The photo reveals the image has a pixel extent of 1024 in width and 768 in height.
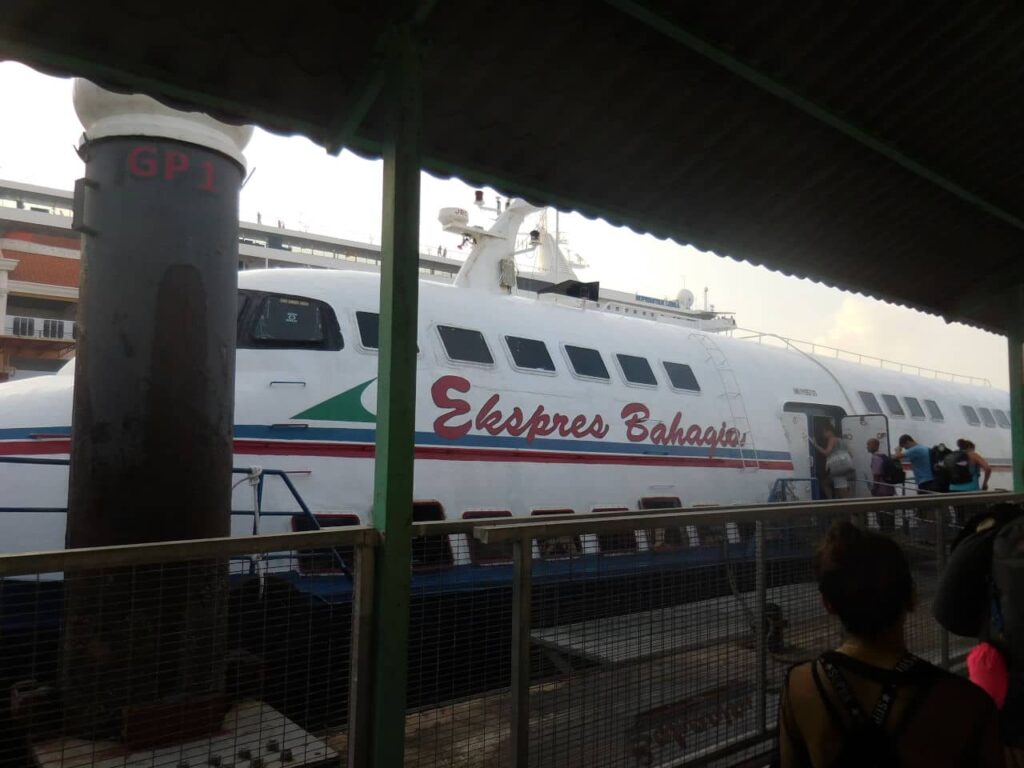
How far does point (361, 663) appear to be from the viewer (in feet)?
9.29

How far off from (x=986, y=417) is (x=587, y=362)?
12687 millimetres

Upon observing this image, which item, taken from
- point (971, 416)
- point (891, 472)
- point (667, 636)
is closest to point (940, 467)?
point (891, 472)

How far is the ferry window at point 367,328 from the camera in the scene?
7.77m

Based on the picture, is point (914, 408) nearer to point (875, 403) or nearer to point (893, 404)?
point (893, 404)

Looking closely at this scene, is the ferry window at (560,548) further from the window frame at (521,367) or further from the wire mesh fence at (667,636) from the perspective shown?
the window frame at (521,367)

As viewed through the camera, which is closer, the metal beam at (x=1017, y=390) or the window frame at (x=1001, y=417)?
the metal beam at (x=1017, y=390)

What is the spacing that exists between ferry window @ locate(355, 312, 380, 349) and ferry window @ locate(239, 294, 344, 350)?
232 millimetres

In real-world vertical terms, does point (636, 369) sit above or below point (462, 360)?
above

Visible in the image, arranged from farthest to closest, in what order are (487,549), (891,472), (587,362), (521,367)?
(891,472) < (587,362) < (521,367) < (487,549)

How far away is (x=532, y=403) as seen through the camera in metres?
8.44

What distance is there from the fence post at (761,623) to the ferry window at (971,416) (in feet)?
47.6

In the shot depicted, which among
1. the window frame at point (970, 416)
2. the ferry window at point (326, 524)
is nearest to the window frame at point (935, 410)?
the window frame at point (970, 416)

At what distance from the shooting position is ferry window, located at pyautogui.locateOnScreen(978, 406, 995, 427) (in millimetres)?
17062

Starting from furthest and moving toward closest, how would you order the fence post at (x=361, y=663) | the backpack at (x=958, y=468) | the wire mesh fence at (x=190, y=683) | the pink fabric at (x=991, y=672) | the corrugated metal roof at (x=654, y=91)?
1. the backpack at (x=958, y=468)
2. the corrugated metal roof at (x=654, y=91)
3. the fence post at (x=361, y=663)
4. the pink fabric at (x=991, y=672)
5. the wire mesh fence at (x=190, y=683)
